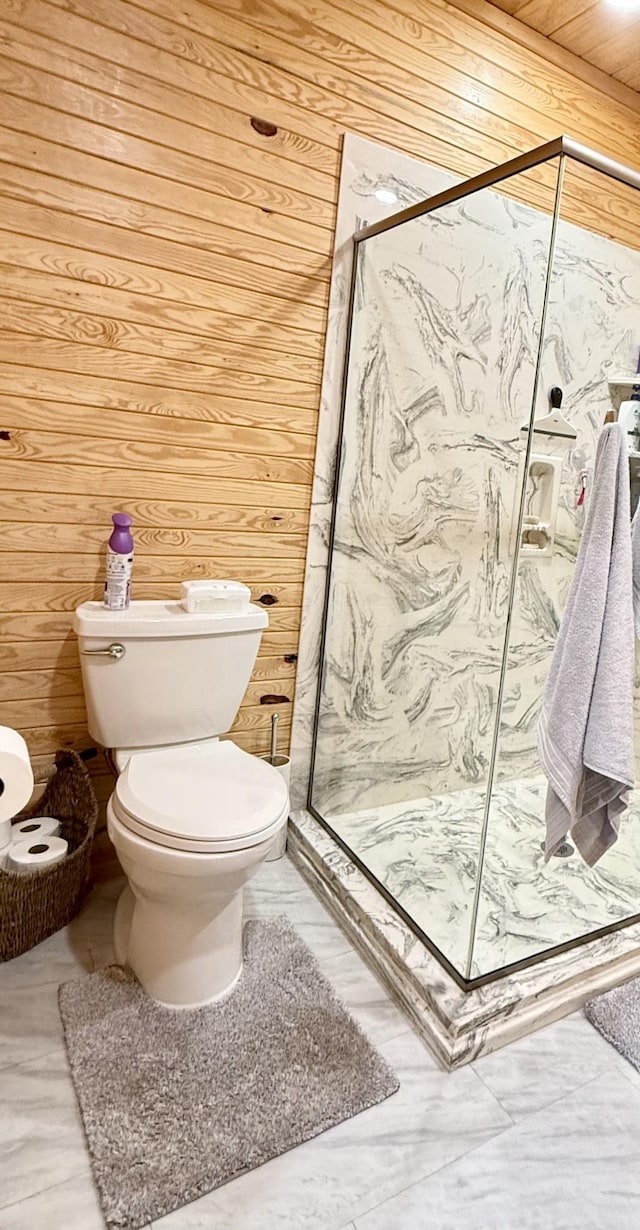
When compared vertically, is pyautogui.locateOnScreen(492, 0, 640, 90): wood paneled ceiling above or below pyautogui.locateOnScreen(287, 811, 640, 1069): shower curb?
above

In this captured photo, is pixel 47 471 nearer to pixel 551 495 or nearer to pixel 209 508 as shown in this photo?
pixel 209 508

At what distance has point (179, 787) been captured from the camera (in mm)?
1462

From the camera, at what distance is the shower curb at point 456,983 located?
1.38m

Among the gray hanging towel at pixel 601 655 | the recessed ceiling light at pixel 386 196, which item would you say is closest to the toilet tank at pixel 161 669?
the gray hanging towel at pixel 601 655

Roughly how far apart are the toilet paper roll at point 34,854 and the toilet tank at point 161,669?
0.26 m

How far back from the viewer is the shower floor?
1632mm

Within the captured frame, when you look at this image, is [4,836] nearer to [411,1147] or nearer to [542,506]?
[411,1147]

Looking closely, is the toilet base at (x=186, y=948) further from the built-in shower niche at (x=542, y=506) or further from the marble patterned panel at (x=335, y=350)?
the built-in shower niche at (x=542, y=506)

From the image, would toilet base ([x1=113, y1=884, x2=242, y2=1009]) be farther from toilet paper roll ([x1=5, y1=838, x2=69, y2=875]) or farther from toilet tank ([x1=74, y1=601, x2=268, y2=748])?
toilet tank ([x1=74, y1=601, x2=268, y2=748])

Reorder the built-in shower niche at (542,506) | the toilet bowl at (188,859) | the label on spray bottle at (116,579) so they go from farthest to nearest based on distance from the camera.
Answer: the built-in shower niche at (542,506) → the label on spray bottle at (116,579) → the toilet bowl at (188,859)

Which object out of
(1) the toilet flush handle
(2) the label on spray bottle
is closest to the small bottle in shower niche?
(2) the label on spray bottle

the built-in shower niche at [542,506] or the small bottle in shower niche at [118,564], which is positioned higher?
the built-in shower niche at [542,506]

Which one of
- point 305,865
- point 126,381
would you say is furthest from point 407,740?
point 126,381

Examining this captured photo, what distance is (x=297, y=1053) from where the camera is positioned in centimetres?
134
